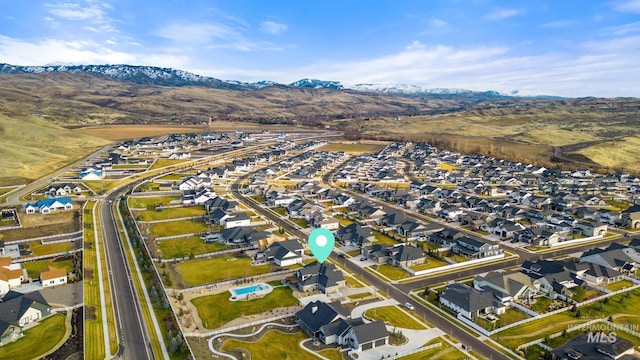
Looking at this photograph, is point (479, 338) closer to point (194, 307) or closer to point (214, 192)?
point (194, 307)

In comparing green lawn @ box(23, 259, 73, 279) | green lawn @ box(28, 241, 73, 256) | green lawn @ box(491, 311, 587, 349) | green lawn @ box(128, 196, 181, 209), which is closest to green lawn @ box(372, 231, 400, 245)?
green lawn @ box(491, 311, 587, 349)

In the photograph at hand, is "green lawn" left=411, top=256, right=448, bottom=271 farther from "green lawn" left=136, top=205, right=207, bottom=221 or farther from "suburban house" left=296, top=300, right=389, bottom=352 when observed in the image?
"green lawn" left=136, top=205, right=207, bottom=221

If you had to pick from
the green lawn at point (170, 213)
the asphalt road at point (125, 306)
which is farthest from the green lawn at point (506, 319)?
the green lawn at point (170, 213)

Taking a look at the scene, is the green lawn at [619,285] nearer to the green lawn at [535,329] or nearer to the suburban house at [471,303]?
the green lawn at [535,329]

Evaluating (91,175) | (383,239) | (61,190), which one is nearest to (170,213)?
(61,190)

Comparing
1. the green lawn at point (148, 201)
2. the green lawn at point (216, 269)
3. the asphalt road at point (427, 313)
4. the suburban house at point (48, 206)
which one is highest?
the suburban house at point (48, 206)

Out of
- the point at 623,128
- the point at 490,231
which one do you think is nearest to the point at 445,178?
the point at 490,231
